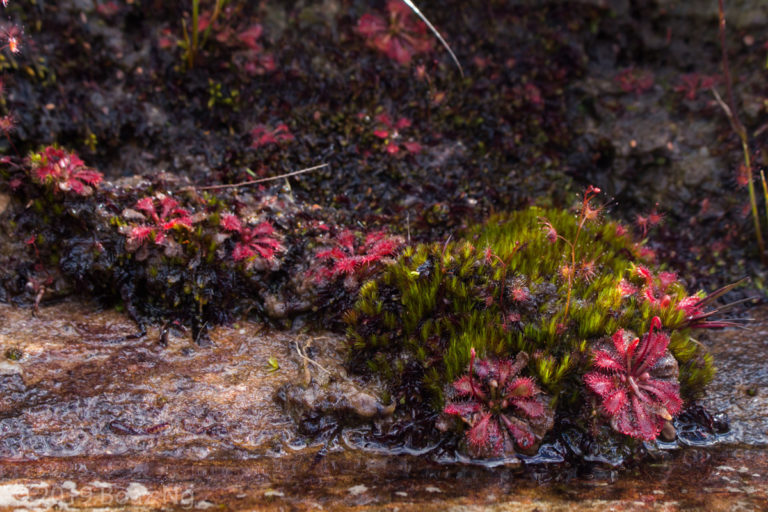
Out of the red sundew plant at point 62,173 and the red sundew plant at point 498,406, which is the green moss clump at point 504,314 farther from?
the red sundew plant at point 62,173

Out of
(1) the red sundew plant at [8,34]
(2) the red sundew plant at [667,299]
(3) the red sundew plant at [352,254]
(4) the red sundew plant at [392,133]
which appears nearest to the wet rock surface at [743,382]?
(2) the red sundew plant at [667,299]

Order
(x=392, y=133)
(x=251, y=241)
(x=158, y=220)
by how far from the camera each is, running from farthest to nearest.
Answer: (x=392, y=133)
(x=251, y=241)
(x=158, y=220)

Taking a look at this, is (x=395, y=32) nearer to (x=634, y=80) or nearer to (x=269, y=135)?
(x=269, y=135)

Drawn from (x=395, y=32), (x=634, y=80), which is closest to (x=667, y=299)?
(x=634, y=80)

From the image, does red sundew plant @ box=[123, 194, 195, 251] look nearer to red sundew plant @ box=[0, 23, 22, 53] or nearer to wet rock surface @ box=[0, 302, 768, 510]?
wet rock surface @ box=[0, 302, 768, 510]

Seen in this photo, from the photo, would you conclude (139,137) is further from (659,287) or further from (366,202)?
(659,287)

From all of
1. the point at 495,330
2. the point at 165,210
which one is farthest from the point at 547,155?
the point at 165,210

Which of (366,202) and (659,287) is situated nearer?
(659,287)
